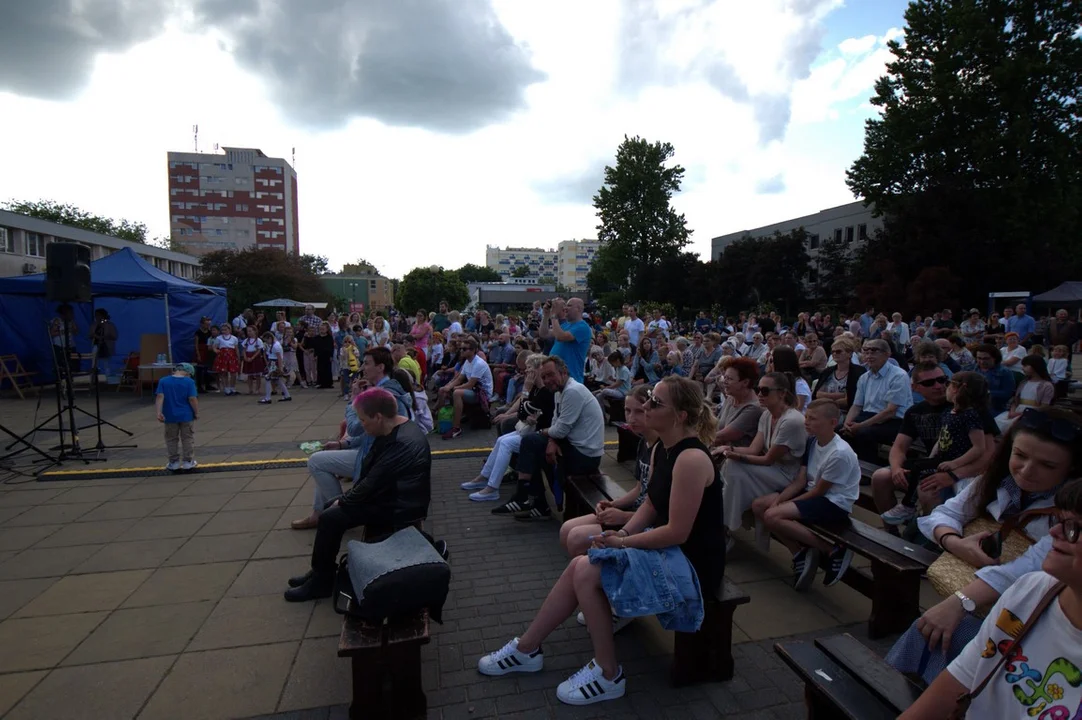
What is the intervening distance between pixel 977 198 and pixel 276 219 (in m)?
103

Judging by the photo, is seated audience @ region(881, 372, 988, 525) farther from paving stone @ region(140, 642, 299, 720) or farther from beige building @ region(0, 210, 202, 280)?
beige building @ region(0, 210, 202, 280)

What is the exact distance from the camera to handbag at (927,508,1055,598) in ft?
7.44

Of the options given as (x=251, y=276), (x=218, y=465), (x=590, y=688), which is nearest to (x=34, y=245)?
(x=251, y=276)

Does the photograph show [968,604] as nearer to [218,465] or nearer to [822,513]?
[822,513]

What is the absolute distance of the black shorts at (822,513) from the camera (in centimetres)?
379

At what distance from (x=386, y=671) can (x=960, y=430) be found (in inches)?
155

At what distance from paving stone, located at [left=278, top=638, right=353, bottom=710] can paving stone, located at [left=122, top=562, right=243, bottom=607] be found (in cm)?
113

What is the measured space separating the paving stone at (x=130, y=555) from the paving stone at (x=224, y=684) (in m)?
1.65

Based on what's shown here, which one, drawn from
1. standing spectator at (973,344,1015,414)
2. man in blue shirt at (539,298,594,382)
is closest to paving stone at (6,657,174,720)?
man in blue shirt at (539,298,594,382)

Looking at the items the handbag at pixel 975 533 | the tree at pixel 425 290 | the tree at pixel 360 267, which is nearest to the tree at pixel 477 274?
the tree at pixel 360 267

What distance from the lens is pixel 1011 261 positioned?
1082 inches

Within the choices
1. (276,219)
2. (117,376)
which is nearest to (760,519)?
(117,376)

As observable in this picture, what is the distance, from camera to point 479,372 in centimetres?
912

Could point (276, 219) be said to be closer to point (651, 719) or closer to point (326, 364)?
point (326, 364)
